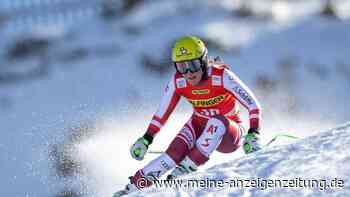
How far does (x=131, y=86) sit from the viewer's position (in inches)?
523

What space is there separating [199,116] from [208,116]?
3.4 inches

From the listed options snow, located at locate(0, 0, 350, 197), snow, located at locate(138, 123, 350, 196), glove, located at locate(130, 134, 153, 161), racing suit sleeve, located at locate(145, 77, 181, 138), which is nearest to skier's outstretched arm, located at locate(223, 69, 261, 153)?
racing suit sleeve, located at locate(145, 77, 181, 138)

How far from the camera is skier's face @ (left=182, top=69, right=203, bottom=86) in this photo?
6137mm

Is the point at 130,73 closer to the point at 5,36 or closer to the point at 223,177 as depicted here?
the point at 5,36

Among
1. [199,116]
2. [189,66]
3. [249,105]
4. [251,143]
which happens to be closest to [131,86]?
[199,116]

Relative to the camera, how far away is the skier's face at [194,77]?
20.1 ft

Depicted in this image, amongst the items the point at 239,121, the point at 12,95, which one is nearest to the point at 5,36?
the point at 12,95

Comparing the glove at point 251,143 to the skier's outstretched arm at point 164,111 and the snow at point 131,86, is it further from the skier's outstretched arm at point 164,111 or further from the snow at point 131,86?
the snow at point 131,86

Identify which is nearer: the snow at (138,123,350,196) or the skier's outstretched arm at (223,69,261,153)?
the snow at (138,123,350,196)

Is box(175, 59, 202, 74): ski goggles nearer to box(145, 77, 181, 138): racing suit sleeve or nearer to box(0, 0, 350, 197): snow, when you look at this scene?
box(145, 77, 181, 138): racing suit sleeve

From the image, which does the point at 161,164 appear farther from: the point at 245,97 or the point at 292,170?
the point at 292,170

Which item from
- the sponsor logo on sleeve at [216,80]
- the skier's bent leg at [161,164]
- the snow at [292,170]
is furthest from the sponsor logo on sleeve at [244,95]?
the snow at [292,170]

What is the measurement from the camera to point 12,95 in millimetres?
14000

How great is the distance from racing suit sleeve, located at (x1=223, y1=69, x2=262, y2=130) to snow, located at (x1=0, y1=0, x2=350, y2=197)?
124 cm
